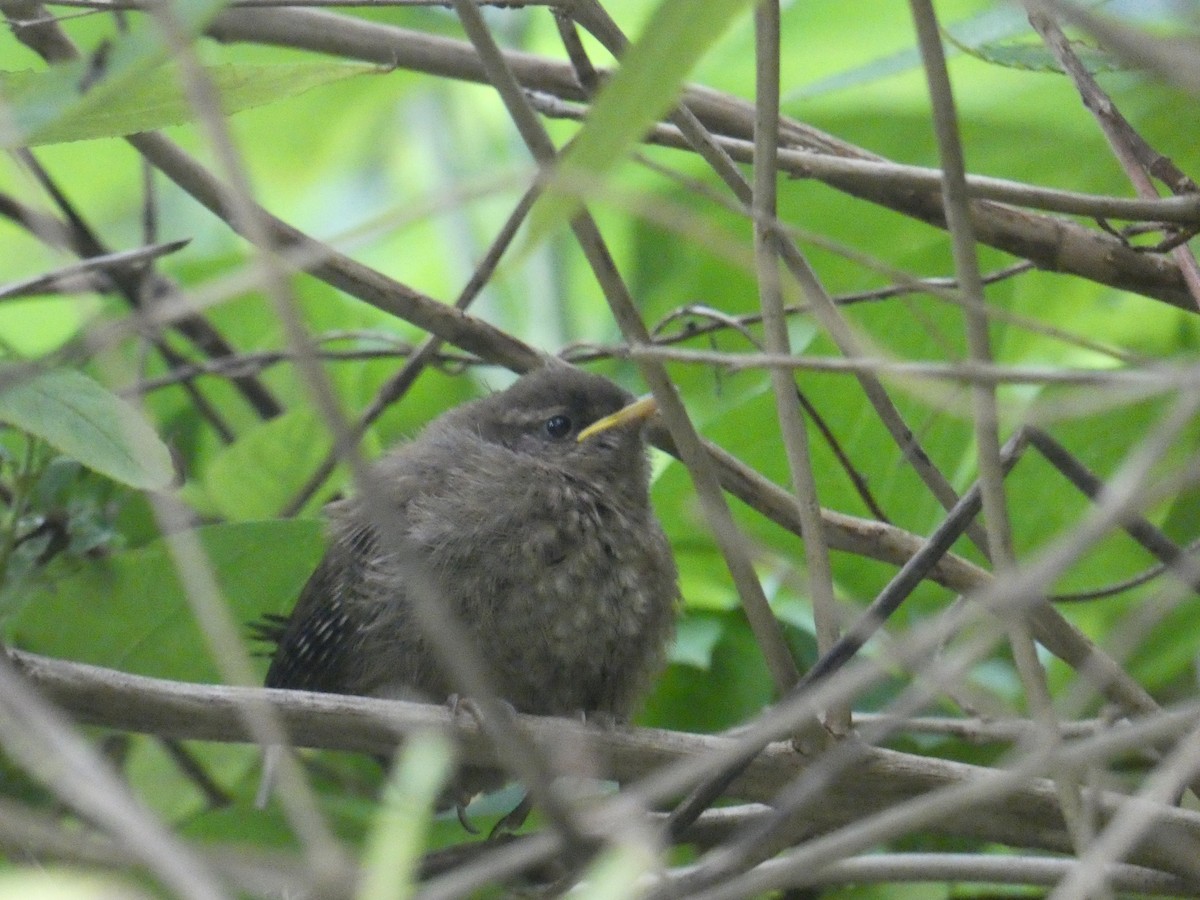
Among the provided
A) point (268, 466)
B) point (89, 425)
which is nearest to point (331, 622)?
point (268, 466)

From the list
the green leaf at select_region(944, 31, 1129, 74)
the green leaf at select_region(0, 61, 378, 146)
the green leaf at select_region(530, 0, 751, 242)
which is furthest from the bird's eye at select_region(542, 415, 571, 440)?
the green leaf at select_region(530, 0, 751, 242)

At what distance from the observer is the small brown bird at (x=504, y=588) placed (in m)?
2.93

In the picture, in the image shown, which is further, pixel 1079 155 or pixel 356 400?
pixel 356 400

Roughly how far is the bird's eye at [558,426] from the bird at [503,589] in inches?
6.3

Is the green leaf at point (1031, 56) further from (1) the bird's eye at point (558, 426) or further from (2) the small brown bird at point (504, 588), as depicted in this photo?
(1) the bird's eye at point (558, 426)

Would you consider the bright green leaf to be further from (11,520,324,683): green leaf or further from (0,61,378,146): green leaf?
(0,61,378,146): green leaf

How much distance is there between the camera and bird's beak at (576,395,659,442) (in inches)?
126

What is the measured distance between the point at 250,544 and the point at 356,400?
746 millimetres

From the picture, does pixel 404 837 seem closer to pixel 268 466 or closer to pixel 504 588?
pixel 504 588

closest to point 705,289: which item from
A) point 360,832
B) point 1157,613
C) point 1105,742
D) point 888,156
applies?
point 888,156

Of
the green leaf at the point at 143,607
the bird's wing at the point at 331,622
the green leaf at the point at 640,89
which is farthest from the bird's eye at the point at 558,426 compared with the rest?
the green leaf at the point at 640,89

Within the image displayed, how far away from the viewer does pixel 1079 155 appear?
3.17m

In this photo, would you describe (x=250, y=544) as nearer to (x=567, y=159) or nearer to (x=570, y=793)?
(x=570, y=793)

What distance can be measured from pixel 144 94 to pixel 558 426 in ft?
6.12
